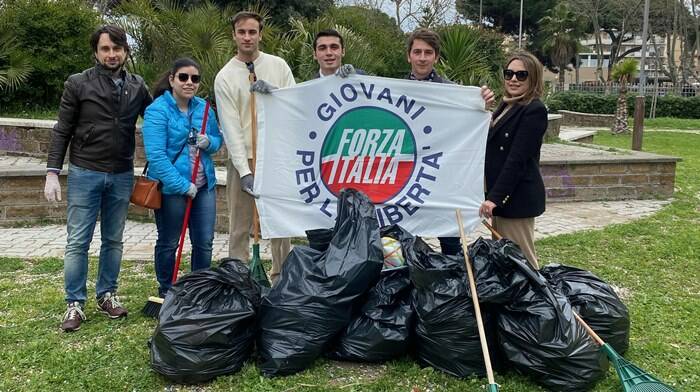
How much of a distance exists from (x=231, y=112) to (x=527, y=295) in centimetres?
220

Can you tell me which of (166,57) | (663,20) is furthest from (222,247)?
(663,20)

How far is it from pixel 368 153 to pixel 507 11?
39.3 meters

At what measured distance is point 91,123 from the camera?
3.68 m

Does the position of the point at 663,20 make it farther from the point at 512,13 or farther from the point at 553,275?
the point at 553,275

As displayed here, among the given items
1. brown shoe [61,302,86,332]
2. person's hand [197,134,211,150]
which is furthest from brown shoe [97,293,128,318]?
person's hand [197,134,211,150]

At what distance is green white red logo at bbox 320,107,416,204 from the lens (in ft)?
13.0

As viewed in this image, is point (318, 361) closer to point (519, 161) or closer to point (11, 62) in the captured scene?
point (519, 161)

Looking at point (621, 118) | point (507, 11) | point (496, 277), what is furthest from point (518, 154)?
point (507, 11)

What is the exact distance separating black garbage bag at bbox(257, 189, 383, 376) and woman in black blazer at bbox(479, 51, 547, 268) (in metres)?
0.83

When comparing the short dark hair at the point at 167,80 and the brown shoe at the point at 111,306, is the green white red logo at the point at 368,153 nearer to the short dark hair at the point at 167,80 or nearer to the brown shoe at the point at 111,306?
the short dark hair at the point at 167,80

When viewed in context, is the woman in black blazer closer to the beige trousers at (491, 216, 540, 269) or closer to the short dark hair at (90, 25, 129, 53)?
the beige trousers at (491, 216, 540, 269)

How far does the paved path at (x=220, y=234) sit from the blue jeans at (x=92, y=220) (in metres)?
1.62

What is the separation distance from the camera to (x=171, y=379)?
3.16 metres

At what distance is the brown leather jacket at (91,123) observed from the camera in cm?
364
